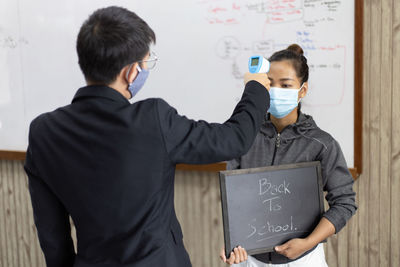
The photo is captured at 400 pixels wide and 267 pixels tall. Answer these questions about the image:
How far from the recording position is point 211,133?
1050 mm

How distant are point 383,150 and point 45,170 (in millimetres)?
1341

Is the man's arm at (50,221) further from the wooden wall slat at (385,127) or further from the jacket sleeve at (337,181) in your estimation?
the wooden wall slat at (385,127)

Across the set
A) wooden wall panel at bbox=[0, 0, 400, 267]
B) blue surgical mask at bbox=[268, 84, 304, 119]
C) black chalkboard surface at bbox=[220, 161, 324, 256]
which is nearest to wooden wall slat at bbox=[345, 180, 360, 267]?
wooden wall panel at bbox=[0, 0, 400, 267]

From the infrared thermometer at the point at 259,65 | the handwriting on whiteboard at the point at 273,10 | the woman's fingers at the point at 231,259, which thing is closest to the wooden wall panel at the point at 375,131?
the handwriting on whiteboard at the point at 273,10

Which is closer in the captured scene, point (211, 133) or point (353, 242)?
point (211, 133)

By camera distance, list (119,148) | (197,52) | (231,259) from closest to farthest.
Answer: (119,148) < (231,259) < (197,52)

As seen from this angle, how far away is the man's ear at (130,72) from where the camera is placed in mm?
1039

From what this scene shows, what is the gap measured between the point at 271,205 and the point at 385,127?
2.43 ft

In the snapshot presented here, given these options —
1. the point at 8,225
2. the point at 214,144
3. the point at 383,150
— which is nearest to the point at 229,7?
the point at 383,150

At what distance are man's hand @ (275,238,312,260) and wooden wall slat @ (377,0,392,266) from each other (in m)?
0.69

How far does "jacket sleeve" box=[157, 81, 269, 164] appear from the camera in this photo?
1006mm

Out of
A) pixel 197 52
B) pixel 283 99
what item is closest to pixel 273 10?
pixel 197 52

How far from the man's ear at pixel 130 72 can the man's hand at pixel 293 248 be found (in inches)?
25.8

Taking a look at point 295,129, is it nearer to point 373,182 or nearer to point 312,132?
point 312,132
